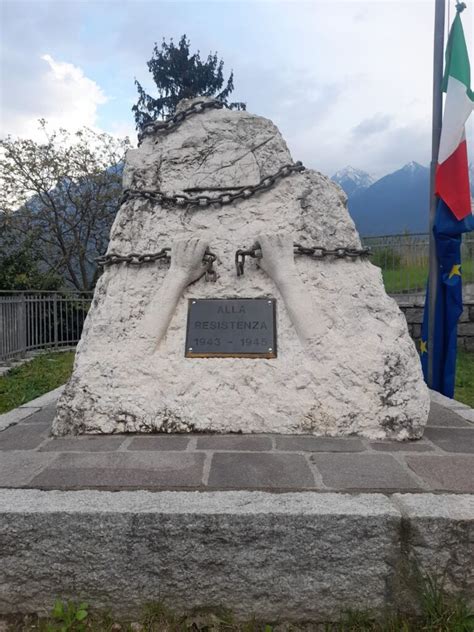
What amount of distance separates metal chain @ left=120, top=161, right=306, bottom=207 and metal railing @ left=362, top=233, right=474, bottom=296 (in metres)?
7.20

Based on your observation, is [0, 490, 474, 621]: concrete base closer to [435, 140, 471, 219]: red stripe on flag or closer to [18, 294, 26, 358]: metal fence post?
[435, 140, 471, 219]: red stripe on flag

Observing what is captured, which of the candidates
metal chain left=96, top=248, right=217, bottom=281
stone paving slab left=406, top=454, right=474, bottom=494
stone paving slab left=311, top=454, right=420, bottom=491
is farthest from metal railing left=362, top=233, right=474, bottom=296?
stone paving slab left=311, top=454, right=420, bottom=491

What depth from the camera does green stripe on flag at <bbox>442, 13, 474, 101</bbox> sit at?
440 centimetres

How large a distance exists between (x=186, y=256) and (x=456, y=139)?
3.23m

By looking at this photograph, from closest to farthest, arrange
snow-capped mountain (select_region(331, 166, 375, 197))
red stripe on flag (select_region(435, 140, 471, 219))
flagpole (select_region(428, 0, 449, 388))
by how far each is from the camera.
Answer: red stripe on flag (select_region(435, 140, 471, 219)) → flagpole (select_region(428, 0, 449, 388)) → snow-capped mountain (select_region(331, 166, 375, 197))

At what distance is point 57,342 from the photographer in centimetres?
1013

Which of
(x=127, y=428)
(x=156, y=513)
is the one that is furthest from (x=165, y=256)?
(x=156, y=513)

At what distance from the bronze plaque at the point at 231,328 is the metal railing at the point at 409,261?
25.0ft

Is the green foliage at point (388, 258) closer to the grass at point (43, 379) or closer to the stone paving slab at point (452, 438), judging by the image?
the grass at point (43, 379)

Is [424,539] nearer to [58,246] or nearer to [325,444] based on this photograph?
[325,444]

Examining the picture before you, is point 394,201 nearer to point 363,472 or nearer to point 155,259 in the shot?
point 155,259

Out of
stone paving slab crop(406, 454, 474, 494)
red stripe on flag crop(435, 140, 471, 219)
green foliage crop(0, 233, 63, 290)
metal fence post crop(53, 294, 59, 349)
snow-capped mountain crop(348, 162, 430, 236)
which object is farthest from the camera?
snow-capped mountain crop(348, 162, 430, 236)

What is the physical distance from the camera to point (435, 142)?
4.62 metres

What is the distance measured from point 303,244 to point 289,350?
2.29ft
